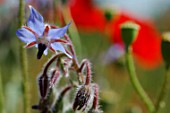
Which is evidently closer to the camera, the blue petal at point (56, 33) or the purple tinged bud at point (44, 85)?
the blue petal at point (56, 33)

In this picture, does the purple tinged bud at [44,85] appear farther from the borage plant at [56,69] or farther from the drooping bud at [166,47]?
the drooping bud at [166,47]

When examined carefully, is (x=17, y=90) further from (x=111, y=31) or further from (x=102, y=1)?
(x=102, y=1)

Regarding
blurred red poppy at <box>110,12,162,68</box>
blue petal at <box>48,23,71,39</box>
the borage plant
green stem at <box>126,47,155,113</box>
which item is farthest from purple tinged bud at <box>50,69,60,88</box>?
blurred red poppy at <box>110,12,162,68</box>

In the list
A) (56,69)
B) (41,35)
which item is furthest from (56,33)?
(56,69)

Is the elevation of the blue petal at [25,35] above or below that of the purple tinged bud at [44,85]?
above

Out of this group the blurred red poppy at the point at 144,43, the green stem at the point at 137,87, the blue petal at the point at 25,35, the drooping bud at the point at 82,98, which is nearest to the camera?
the blue petal at the point at 25,35

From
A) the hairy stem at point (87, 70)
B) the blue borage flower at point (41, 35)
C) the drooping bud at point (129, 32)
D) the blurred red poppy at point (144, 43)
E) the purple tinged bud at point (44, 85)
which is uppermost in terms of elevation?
the blue borage flower at point (41, 35)

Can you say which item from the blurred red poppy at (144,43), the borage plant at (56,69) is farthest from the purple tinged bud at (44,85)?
the blurred red poppy at (144,43)
